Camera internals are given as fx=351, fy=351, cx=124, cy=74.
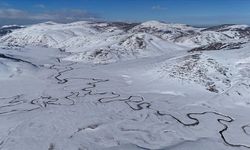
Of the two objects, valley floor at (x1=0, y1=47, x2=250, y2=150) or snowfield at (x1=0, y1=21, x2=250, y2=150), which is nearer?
valley floor at (x1=0, y1=47, x2=250, y2=150)

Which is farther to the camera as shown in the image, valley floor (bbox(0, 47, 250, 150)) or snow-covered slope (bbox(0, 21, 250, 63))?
snow-covered slope (bbox(0, 21, 250, 63))

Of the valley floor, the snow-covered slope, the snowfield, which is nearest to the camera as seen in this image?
the valley floor

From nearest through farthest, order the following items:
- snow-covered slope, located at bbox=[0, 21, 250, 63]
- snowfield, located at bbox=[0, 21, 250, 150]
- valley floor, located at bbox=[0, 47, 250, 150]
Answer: valley floor, located at bbox=[0, 47, 250, 150]
snowfield, located at bbox=[0, 21, 250, 150]
snow-covered slope, located at bbox=[0, 21, 250, 63]

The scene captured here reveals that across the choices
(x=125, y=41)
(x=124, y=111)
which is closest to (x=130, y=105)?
(x=124, y=111)

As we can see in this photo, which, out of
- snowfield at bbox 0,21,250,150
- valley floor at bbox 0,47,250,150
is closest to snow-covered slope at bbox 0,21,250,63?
snowfield at bbox 0,21,250,150

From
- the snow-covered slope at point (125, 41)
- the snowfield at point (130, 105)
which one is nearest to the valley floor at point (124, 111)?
the snowfield at point (130, 105)

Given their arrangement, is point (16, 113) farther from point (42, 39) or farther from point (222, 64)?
point (42, 39)

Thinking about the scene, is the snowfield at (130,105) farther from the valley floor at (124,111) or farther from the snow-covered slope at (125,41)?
the snow-covered slope at (125,41)

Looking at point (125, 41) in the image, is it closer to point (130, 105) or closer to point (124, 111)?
point (130, 105)

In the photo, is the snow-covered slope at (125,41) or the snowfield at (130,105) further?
the snow-covered slope at (125,41)

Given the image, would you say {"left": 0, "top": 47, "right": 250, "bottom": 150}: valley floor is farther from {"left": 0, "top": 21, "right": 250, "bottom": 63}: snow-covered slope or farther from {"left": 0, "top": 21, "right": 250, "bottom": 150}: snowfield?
{"left": 0, "top": 21, "right": 250, "bottom": 63}: snow-covered slope
